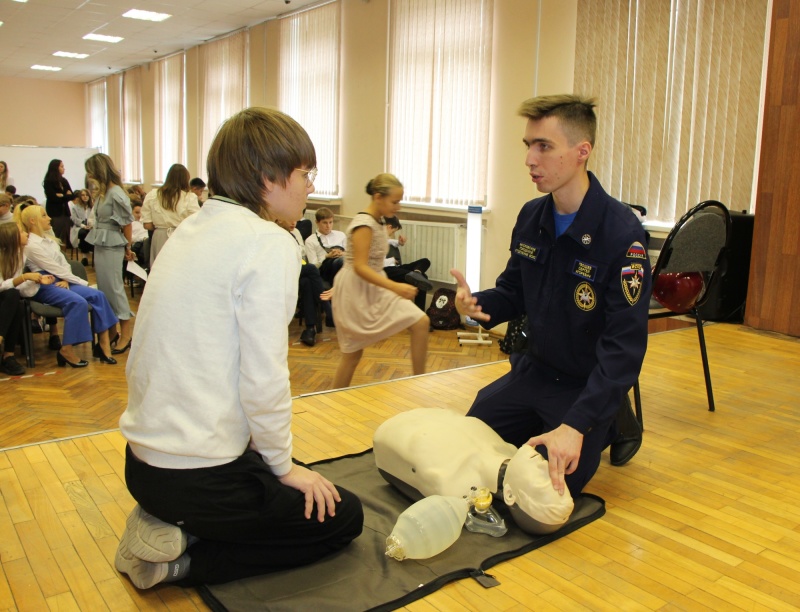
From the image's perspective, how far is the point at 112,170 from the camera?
19.0 feet

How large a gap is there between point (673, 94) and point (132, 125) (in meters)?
12.7

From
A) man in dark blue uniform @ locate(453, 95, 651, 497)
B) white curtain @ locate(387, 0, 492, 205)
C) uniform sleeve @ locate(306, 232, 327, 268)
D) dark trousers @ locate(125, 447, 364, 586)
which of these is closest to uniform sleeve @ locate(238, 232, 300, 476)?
dark trousers @ locate(125, 447, 364, 586)

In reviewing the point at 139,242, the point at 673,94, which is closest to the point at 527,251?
the point at 673,94

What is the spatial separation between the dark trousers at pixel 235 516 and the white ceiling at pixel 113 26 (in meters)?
8.48

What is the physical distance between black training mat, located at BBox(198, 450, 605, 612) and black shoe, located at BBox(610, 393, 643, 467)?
426 millimetres

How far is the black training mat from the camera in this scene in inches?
70.8

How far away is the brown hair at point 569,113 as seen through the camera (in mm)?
2322

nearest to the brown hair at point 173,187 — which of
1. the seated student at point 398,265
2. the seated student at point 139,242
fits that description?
the seated student at point 398,265

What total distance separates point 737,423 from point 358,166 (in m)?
6.34

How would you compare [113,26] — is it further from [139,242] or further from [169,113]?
[139,242]

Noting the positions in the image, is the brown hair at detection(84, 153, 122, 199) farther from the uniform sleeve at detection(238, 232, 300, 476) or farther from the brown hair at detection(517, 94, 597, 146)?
the uniform sleeve at detection(238, 232, 300, 476)

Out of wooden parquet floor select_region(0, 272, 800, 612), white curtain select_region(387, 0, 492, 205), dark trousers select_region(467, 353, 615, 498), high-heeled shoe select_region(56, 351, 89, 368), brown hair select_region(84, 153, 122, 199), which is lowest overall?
high-heeled shoe select_region(56, 351, 89, 368)

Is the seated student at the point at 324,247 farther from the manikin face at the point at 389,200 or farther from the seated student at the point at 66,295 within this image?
the manikin face at the point at 389,200

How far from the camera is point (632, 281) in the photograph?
223 cm
